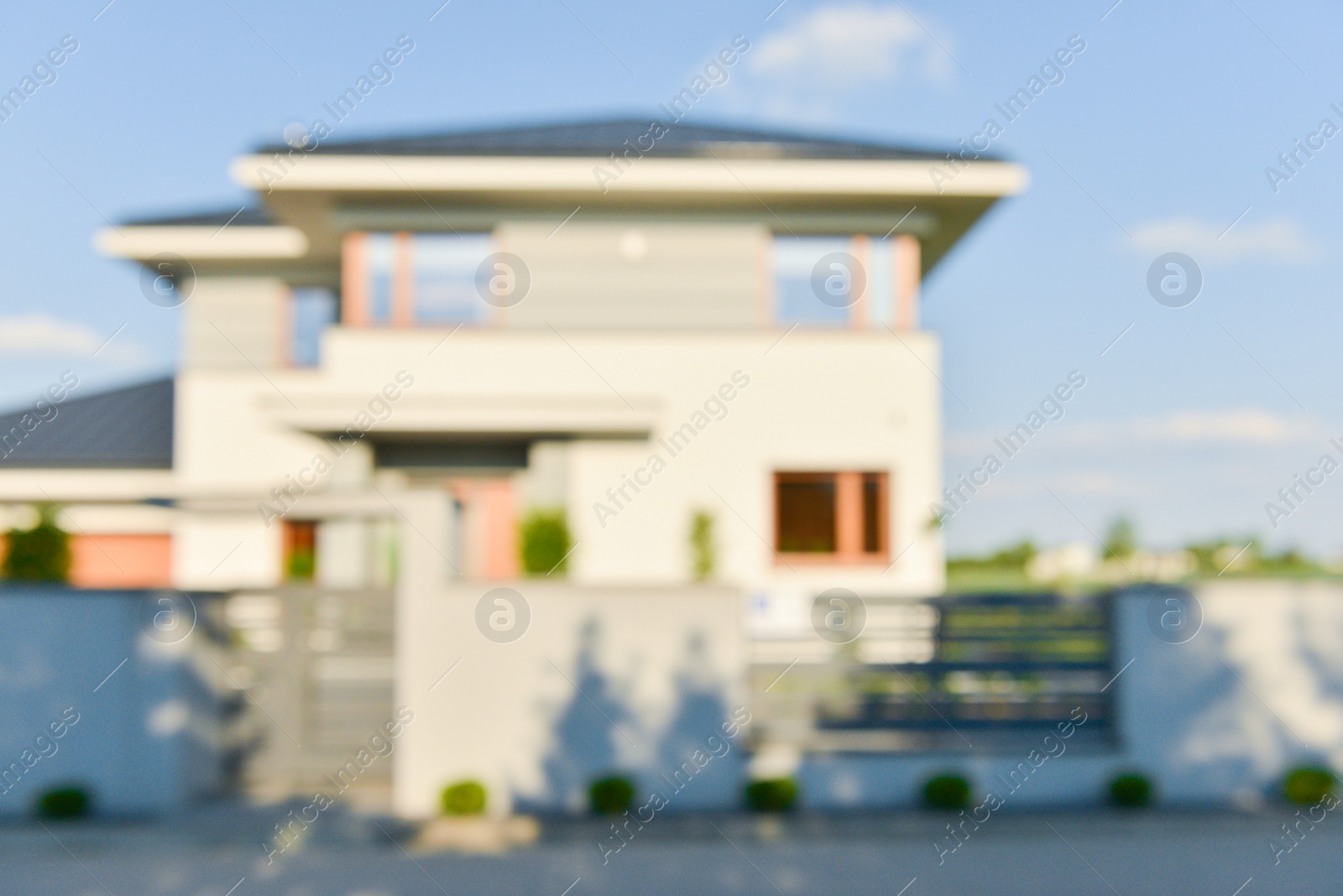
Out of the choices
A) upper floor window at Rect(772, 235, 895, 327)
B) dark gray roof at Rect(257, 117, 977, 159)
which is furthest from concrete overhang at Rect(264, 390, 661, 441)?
dark gray roof at Rect(257, 117, 977, 159)

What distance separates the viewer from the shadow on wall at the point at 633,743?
7.31 m

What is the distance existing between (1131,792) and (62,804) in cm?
770

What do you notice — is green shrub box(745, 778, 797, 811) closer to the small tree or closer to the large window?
the small tree

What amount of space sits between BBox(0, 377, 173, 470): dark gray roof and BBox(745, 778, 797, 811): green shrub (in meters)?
11.3

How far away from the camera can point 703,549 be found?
40.1 feet

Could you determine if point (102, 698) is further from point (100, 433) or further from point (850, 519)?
point (100, 433)

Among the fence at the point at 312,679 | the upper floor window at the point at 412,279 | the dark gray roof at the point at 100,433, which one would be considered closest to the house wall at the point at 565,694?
the fence at the point at 312,679

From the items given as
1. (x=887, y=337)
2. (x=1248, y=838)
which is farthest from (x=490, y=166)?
(x=1248, y=838)

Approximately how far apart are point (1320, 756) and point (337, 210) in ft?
39.2

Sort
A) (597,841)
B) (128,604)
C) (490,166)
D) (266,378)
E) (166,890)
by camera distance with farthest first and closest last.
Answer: (266,378) < (490,166) < (128,604) < (597,841) < (166,890)

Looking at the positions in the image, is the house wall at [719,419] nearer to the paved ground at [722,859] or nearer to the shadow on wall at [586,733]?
the shadow on wall at [586,733]

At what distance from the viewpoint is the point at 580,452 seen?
12.7 m

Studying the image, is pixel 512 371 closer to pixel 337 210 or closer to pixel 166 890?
pixel 337 210

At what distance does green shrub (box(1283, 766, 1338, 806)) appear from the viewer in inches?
291
